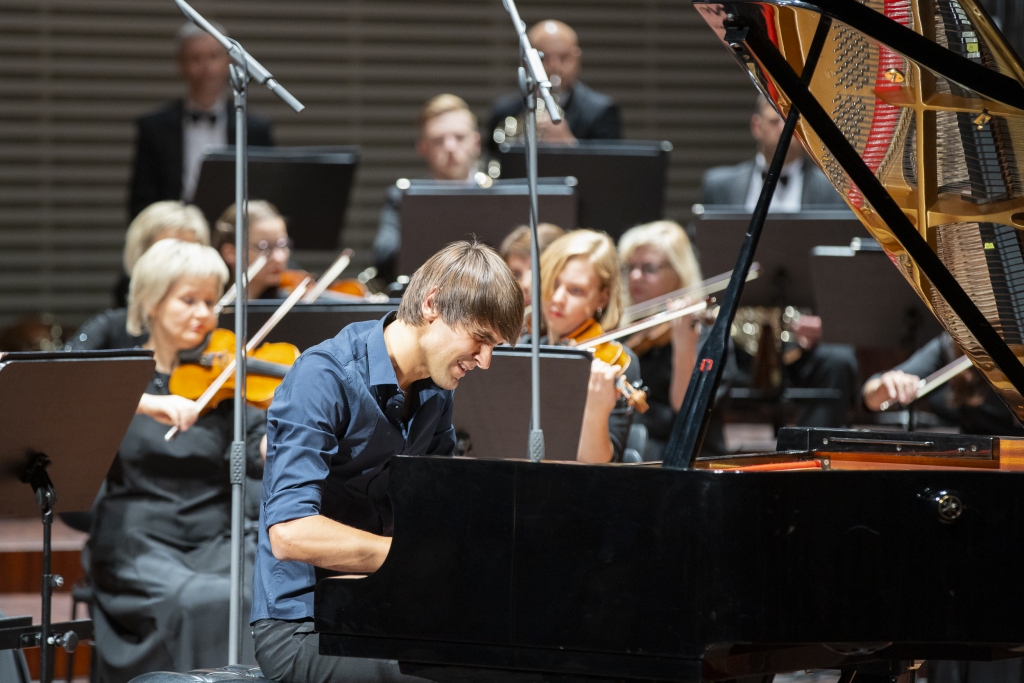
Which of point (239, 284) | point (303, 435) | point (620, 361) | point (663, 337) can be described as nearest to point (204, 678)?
point (303, 435)

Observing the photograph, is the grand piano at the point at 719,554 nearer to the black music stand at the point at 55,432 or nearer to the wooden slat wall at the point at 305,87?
the black music stand at the point at 55,432

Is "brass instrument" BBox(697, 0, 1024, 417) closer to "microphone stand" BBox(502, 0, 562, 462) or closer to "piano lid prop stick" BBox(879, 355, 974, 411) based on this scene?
"microphone stand" BBox(502, 0, 562, 462)

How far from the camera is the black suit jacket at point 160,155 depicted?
5.21 meters

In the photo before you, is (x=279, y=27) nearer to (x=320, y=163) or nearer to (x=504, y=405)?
(x=320, y=163)

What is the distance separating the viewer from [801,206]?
4910mm

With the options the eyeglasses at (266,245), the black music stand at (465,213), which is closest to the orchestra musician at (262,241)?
the eyeglasses at (266,245)

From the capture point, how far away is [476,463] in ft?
5.86

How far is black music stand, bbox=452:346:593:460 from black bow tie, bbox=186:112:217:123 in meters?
2.90

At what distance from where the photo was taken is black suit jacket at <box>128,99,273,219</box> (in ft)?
17.1

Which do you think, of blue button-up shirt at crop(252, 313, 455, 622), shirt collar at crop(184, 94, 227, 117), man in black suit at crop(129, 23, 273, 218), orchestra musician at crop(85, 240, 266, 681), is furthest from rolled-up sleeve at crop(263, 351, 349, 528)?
shirt collar at crop(184, 94, 227, 117)

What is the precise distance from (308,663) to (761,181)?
339 centimetres

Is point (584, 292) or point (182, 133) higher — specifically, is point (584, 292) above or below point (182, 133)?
below

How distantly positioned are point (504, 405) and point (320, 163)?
6.68 ft

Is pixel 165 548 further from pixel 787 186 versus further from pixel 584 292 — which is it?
pixel 787 186
